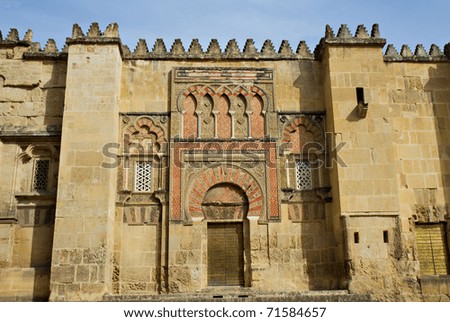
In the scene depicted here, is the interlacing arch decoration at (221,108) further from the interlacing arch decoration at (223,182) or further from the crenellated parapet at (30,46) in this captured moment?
the crenellated parapet at (30,46)

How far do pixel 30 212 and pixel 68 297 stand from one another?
192 cm

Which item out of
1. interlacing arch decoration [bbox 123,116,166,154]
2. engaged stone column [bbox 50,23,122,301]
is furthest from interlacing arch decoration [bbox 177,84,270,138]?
engaged stone column [bbox 50,23,122,301]

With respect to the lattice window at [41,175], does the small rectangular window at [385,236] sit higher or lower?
lower

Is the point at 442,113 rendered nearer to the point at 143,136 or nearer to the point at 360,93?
the point at 360,93

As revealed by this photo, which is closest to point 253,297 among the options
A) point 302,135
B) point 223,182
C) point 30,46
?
point 223,182

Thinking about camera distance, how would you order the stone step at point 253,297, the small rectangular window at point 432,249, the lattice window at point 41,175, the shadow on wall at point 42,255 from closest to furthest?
the stone step at point 253,297 → the shadow on wall at point 42,255 → the small rectangular window at point 432,249 → the lattice window at point 41,175

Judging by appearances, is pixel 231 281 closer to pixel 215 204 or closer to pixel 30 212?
pixel 215 204

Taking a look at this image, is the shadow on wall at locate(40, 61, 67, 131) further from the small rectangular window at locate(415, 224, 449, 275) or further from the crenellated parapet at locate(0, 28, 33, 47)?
the small rectangular window at locate(415, 224, 449, 275)

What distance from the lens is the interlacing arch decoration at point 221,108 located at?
31.4 ft

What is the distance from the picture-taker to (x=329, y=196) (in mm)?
9211

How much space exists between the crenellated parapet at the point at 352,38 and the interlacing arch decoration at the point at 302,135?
1.59 meters

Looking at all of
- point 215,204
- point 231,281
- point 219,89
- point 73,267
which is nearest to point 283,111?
point 219,89

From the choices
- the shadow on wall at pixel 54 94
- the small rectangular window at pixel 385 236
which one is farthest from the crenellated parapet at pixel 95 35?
the small rectangular window at pixel 385 236

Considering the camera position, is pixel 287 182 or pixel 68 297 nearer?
pixel 68 297
